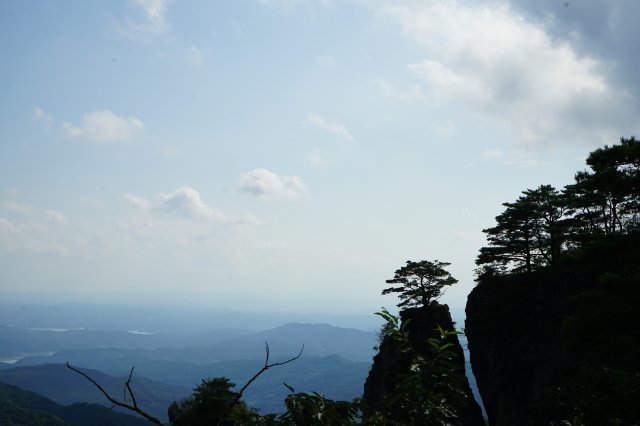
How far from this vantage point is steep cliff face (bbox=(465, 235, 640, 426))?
1458 cm

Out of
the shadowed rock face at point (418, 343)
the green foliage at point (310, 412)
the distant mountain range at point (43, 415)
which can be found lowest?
the distant mountain range at point (43, 415)

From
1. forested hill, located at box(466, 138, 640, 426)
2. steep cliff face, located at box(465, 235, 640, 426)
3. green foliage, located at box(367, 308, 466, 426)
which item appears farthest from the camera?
forested hill, located at box(466, 138, 640, 426)

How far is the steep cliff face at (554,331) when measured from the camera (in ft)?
47.8

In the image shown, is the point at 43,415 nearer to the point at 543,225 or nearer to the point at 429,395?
the point at 543,225

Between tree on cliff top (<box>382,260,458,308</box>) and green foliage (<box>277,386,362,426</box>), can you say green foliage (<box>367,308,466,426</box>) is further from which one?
tree on cliff top (<box>382,260,458,308</box>)

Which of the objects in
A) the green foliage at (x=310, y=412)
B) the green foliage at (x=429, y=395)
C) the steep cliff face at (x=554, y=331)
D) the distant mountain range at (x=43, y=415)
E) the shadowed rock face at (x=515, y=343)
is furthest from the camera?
the distant mountain range at (x=43, y=415)

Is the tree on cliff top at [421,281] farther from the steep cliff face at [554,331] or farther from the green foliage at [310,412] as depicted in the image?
the green foliage at [310,412]

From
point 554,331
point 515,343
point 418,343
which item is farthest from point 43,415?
point 554,331

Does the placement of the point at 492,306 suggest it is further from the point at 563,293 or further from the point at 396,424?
the point at 396,424

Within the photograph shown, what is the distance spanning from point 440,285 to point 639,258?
24912 mm

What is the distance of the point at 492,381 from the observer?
37000mm

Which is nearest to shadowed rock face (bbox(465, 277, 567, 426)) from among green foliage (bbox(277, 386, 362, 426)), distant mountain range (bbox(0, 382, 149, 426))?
green foliage (bbox(277, 386, 362, 426))

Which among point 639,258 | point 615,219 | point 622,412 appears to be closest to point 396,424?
point 622,412

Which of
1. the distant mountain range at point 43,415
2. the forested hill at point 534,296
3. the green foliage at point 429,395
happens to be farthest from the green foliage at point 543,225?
the distant mountain range at point 43,415
